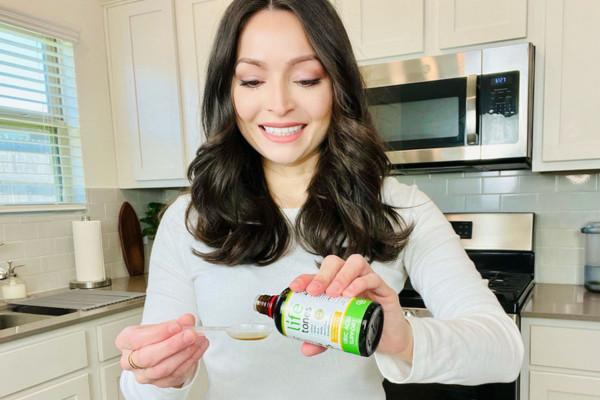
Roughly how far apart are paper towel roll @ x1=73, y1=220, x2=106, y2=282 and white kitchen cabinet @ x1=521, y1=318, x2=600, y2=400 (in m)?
1.99

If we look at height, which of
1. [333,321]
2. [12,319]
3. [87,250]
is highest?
[333,321]

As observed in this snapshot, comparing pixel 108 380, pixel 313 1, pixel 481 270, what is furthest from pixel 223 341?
pixel 481 270

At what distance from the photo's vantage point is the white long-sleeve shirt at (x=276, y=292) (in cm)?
76

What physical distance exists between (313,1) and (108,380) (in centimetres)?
173

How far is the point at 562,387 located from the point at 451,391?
39cm

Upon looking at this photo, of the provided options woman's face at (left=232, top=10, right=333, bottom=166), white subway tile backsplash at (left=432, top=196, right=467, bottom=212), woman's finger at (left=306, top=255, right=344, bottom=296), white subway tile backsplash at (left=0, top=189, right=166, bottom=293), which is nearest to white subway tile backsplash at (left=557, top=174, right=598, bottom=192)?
white subway tile backsplash at (left=432, top=196, right=467, bottom=212)

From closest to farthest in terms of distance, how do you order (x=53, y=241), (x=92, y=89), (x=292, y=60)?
(x=292, y=60)
(x=53, y=241)
(x=92, y=89)

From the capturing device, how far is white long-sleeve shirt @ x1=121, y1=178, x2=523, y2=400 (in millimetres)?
760

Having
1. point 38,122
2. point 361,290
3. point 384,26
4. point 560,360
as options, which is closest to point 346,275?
point 361,290

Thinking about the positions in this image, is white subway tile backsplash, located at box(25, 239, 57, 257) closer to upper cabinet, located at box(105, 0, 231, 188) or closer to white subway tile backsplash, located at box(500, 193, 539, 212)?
upper cabinet, located at box(105, 0, 231, 188)

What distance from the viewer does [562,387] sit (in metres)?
1.58

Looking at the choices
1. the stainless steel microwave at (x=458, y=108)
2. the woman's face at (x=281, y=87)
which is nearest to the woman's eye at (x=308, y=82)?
the woman's face at (x=281, y=87)

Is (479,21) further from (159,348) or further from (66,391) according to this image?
(66,391)

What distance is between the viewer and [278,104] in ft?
2.72
